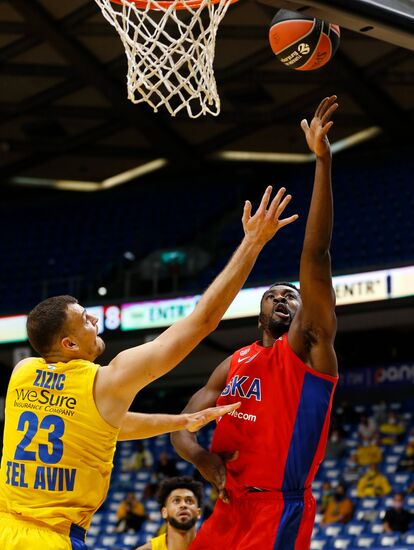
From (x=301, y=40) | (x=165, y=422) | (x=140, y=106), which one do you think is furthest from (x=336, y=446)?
(x=165, y=422)

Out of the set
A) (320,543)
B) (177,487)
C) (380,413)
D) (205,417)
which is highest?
(380,413)

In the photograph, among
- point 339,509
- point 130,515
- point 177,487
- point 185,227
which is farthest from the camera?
point 185,227

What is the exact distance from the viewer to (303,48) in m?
5.07

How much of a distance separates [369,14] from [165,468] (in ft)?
37.4

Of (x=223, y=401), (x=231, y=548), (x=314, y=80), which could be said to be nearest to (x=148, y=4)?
(x=223, y=401)

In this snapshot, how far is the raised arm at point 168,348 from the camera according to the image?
3545mm

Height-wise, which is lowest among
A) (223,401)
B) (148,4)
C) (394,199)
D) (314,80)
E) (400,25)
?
(223,401)

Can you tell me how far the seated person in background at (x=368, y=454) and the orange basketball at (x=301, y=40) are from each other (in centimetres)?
972

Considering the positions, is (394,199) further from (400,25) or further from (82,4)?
(400,25)

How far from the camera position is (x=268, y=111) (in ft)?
60.6

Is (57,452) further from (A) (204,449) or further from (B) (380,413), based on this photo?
(B) (380,413)

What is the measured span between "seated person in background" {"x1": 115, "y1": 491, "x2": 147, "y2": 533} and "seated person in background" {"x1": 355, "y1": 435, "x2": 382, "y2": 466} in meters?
3.14

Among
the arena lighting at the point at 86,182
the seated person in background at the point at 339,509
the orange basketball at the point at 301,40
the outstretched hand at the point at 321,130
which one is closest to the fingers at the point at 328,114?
the outstretched hand at the point at 321,130

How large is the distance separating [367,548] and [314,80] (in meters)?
8.45
